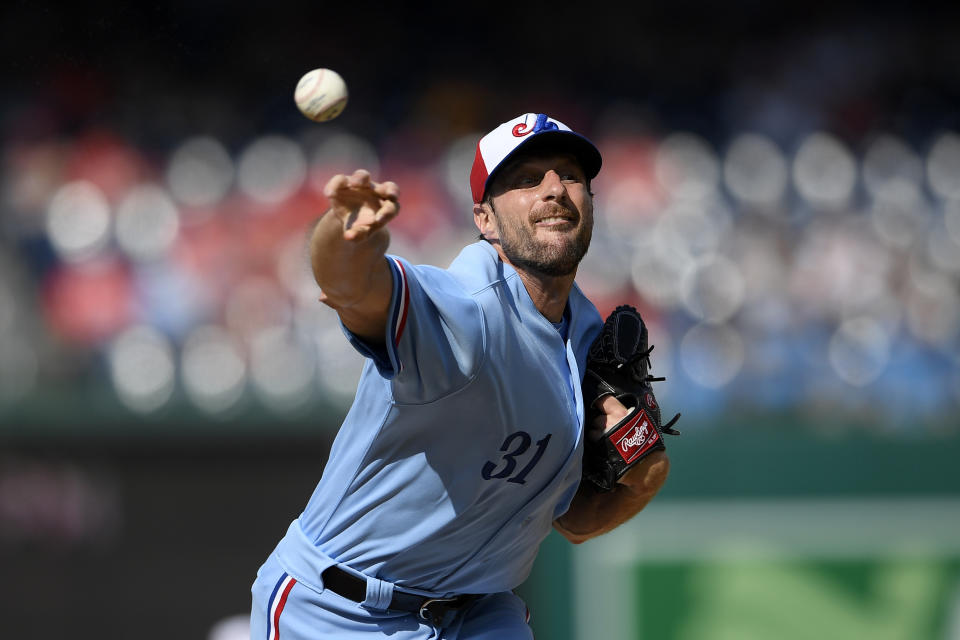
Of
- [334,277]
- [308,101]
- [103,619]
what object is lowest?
[103,619]

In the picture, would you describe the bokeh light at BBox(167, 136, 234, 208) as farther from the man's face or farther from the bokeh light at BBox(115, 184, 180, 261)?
the man's face

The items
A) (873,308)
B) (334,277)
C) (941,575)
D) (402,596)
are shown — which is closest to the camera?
(334,277)

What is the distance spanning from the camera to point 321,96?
2.69 metres

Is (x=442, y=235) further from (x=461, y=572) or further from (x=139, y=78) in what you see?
(x=461, y=572)

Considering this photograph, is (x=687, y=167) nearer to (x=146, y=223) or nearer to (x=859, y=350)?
(x=859, y=350)

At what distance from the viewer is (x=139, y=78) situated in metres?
8.59

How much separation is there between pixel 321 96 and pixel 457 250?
16.3ft

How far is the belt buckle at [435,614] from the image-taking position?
2951 millimetres

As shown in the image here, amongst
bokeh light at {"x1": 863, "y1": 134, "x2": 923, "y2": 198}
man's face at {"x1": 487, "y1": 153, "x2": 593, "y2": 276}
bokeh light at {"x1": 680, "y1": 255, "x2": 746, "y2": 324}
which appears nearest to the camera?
man's face at {"x1": 487, "y1": 153, "x2": 593, "y2": 276}

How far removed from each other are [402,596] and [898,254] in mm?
6077

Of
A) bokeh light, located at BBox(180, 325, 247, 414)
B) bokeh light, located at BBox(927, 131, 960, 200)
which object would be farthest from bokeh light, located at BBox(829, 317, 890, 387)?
bokeh light, located at BBox(180, 325, 247, 414)

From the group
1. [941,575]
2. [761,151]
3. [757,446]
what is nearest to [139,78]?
[761,151]

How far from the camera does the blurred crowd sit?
673cm

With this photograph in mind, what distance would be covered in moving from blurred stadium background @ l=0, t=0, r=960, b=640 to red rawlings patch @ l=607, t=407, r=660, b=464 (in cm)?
299
